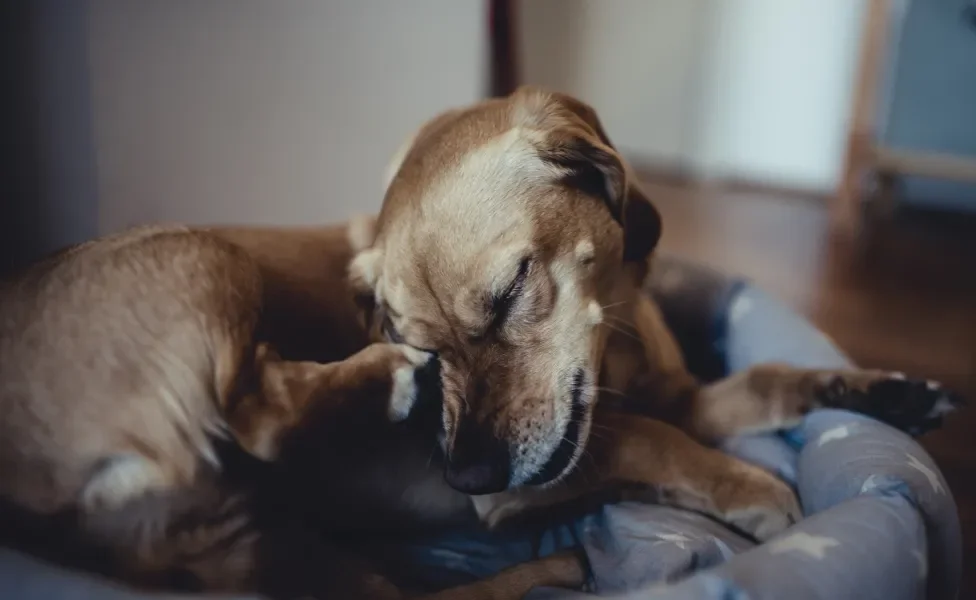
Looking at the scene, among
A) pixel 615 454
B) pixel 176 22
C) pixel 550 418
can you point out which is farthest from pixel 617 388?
pixel 176 22

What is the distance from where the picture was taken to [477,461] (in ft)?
4.36

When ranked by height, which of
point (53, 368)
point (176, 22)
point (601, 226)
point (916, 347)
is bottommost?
point (916, 347)

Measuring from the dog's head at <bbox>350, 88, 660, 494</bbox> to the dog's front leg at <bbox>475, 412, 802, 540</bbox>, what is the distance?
0.13m

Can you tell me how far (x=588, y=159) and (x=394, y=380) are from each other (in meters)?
0.47

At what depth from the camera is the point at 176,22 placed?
7.32 feet

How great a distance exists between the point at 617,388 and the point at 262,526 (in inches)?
28.2

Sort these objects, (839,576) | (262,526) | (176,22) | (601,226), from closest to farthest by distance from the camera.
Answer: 1. (839,576)
2. (262,526)
3. (601,226)
4. (176,22)

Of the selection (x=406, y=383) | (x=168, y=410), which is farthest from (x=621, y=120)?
(x=168, y=410)

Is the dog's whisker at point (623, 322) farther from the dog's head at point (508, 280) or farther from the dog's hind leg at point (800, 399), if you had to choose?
the dog's hind leg at point (800, 399)

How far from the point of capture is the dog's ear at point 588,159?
4.71 feet

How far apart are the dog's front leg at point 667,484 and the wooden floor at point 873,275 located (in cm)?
82

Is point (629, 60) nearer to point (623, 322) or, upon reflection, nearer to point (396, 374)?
point (623, 322)

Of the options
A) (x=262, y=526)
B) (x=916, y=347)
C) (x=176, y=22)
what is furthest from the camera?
(x=916, y=347)

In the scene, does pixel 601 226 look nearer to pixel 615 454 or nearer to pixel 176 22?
pixel 615 454
